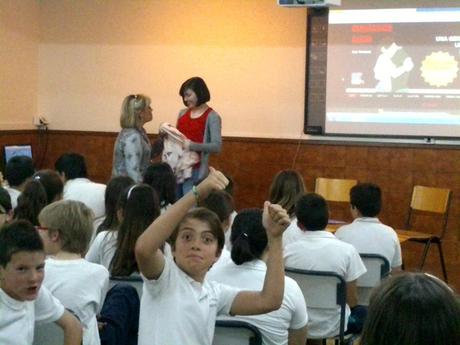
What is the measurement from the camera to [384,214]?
25.6 feet

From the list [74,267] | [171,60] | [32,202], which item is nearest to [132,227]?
[74,267]

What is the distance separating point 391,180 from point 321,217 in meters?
3.62

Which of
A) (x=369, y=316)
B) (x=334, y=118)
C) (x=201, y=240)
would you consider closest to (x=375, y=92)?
(x=334, y=118)

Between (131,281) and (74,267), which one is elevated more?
(74,267)

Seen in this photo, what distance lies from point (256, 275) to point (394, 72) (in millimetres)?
4867

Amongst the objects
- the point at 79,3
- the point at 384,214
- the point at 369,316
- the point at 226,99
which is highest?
the point at 79,3

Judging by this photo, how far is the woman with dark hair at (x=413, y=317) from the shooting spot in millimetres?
1234

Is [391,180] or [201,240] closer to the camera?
[201,240]

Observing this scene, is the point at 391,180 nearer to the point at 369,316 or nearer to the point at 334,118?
the point at 334,118

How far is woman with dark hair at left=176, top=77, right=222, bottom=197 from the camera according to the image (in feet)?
23.0

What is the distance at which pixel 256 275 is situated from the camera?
3262mm

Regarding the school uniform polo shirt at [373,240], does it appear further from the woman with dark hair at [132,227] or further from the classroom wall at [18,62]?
the classroom wall at [18,62]

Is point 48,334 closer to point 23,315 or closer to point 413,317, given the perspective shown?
point 23,315

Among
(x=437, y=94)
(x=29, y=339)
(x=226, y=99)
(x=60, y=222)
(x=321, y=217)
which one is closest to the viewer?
(x=29, y=339)
